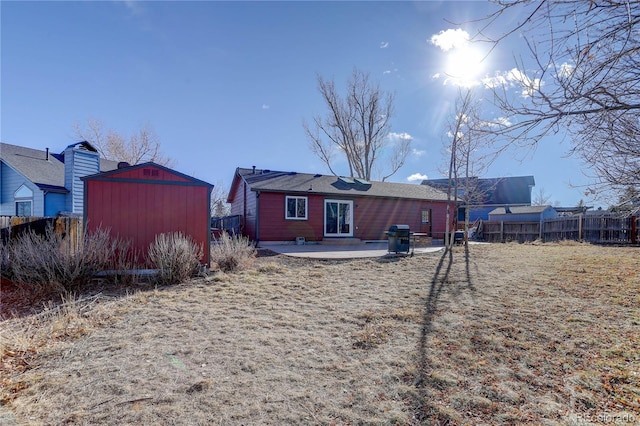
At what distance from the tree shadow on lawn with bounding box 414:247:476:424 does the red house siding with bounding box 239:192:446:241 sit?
665 centimetres

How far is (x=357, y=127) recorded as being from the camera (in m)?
26.5

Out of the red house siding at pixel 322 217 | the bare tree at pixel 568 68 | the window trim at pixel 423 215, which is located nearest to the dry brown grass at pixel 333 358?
the bare tree at pixel 568 68

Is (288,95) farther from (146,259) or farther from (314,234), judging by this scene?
(146,259)

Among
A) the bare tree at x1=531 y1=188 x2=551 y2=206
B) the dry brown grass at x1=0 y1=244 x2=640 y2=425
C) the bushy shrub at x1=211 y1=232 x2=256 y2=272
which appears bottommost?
the dry brown grass at x1=0 y1=244 x2=640 y2=425

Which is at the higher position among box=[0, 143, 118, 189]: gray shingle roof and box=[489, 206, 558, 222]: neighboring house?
box=[0, 143, 118, 189]: gray shingle roof

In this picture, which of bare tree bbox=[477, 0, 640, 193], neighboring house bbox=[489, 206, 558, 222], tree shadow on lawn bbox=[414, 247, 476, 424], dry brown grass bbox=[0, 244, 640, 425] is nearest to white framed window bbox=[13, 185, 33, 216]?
dry brown grass bbox=[0, 244, 640, 425]

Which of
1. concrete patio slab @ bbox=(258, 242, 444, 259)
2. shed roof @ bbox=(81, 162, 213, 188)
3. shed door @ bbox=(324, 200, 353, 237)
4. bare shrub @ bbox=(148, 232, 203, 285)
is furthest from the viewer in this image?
shed door @ bbox=(324, 200, 353, 237)

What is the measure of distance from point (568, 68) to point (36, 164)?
18207mm

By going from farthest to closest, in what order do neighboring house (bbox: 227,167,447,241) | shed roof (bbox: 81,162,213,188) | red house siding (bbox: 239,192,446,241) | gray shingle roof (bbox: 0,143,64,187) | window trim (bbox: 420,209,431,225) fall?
window trim (bbox: 420,209,431,225)
neighboring house (bbox: 227,167,447,241)
red house siding (bbox: 239,192,446,241)
gray shingle roof (bbox: 0,143,64,187)
shed roof (bbox: 81,162,213,188)

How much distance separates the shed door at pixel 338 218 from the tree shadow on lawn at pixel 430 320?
6.60m

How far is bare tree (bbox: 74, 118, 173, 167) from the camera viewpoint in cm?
2308

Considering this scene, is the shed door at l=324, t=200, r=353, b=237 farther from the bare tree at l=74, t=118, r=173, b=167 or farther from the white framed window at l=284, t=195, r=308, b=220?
the bare tree at l=74, t=118, r=173, b=167

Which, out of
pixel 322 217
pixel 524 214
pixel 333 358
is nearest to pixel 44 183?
pixel 322 217

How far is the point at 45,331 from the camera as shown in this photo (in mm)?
3576
